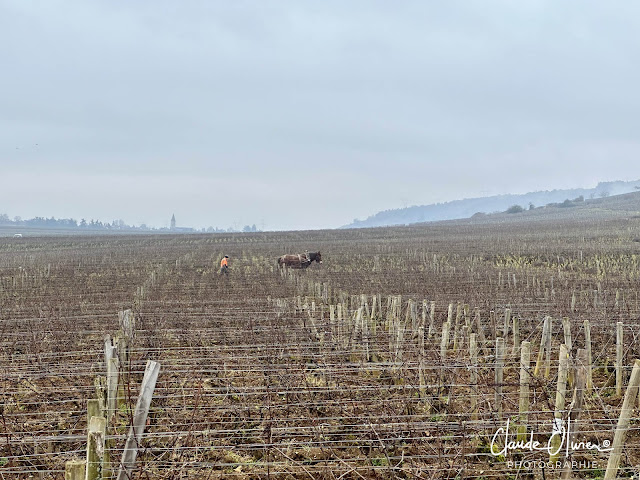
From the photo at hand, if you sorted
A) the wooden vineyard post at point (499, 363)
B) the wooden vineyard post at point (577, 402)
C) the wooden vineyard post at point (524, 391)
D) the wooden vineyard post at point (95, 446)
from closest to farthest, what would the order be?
1. the wooden vineyard post at point (95, 446)
2. the wooden vineyard post at point (577, 402)
3. the wooden vineyard post at point (524, 391)
4. the wooden vineyard post at point (499, 363)

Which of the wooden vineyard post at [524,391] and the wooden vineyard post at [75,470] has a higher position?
the wooden vineyard post at [75,470]

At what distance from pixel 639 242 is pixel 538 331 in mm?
32652

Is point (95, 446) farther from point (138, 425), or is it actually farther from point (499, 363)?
point (499, 363)

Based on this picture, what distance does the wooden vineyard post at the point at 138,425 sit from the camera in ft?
10.5

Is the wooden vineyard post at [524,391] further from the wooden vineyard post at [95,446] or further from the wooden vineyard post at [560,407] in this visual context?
the wooden vineyard post at [95,446]

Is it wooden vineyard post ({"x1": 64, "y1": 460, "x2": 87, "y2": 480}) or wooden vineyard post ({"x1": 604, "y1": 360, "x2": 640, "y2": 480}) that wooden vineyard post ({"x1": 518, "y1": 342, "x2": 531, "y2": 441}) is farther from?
wooden vineyard post ({"x1": 64, "y1": 460, "x2": 87, "y2": 480})

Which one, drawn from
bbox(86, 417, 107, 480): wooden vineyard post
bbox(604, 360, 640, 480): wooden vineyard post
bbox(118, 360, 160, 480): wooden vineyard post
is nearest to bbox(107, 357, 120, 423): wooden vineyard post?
bbox(118, 360, 160, 480): wooden vineyard post

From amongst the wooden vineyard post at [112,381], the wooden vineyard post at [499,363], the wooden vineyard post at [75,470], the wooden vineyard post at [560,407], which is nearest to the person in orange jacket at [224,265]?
the wooden vineyard post at [112,381]

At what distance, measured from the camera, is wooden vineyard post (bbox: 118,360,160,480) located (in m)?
3.19

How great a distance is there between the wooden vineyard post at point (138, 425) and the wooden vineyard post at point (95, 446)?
224mm

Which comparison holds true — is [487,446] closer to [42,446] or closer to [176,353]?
[42,446]

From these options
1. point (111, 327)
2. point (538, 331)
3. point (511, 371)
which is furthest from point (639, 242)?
point (111, 327)

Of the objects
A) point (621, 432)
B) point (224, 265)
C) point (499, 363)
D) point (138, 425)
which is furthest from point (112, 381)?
point (224, 265)

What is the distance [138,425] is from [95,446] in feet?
1.28
